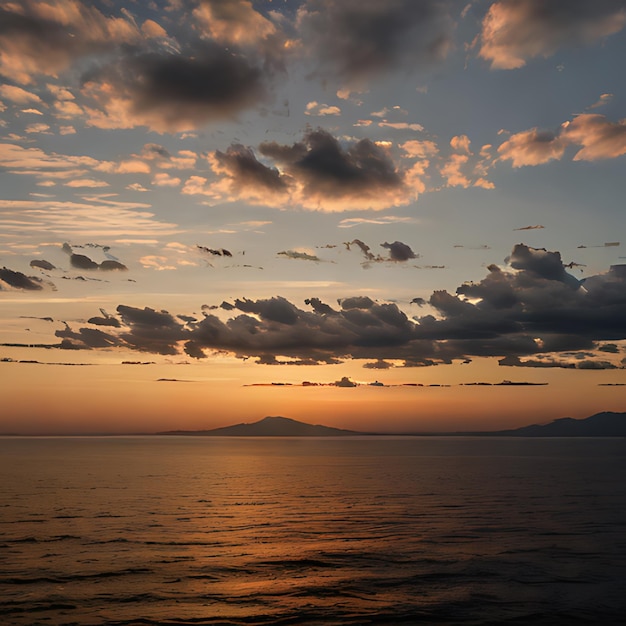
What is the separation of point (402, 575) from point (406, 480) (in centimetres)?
7126

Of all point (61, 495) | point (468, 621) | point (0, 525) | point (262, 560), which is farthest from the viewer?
point (61, 495)

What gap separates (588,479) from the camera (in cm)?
10725

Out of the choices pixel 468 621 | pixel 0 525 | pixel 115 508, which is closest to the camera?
pixel 468 621

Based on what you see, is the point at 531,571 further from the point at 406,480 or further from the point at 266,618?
the point at 406,480

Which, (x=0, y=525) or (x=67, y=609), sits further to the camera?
(x=0, y=525)

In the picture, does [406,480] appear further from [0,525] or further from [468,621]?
[468,621]

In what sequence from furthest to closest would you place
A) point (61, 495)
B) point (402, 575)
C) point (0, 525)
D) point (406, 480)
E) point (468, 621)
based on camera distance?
1. point (406, 480)
2. point (61, 495)
3. point (0, 525)
4. point (402, 575)
5. point (468, 621)

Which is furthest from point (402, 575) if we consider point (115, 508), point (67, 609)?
point (115, 508)

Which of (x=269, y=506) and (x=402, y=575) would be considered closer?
(x=402, y=575)

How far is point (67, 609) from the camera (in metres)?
29.4

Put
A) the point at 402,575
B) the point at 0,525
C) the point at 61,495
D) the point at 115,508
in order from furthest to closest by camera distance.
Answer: the point at 61,495
the point at 115,508
the point at 0,525
the point at 402,575

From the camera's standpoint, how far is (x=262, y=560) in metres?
40.2

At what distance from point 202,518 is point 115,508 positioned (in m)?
12.5

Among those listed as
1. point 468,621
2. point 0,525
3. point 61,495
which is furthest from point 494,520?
point 61,495
